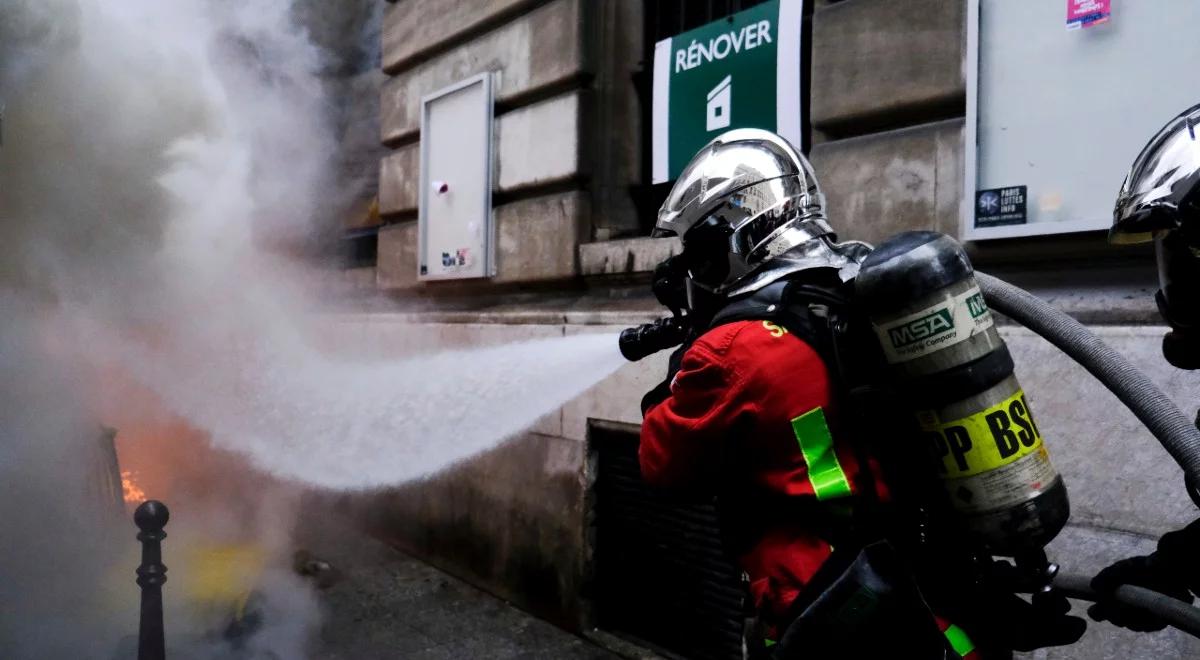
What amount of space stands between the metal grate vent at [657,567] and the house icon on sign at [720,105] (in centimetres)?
174

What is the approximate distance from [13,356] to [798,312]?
5409mm

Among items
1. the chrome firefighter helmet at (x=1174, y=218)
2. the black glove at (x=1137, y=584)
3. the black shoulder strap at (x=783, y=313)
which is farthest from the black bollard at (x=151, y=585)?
the chrome firefighter helmet at (x=1174, y=218)

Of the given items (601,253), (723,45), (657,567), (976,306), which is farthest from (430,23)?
(976,306)

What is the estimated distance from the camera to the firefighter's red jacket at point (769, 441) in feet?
5.91

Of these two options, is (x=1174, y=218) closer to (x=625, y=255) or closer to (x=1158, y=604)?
(x=1158, y=604)

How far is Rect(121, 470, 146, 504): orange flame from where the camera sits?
239 inches

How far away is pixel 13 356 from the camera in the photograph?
17.5 feet

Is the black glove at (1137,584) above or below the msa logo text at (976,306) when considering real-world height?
below

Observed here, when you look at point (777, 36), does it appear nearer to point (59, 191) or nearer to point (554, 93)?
point (554, 93)

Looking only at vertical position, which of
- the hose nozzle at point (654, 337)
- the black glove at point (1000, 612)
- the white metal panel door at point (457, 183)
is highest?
the white metal panel door at point (457, 183)

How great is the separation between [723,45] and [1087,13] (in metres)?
1.88

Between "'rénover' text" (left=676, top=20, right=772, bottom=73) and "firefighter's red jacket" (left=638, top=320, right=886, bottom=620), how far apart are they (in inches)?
114

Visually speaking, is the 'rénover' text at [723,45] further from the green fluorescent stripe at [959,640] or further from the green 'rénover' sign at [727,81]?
the green fluorescent stripe at [959,640]

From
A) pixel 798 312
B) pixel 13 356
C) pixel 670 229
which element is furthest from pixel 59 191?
pixel 798 312
